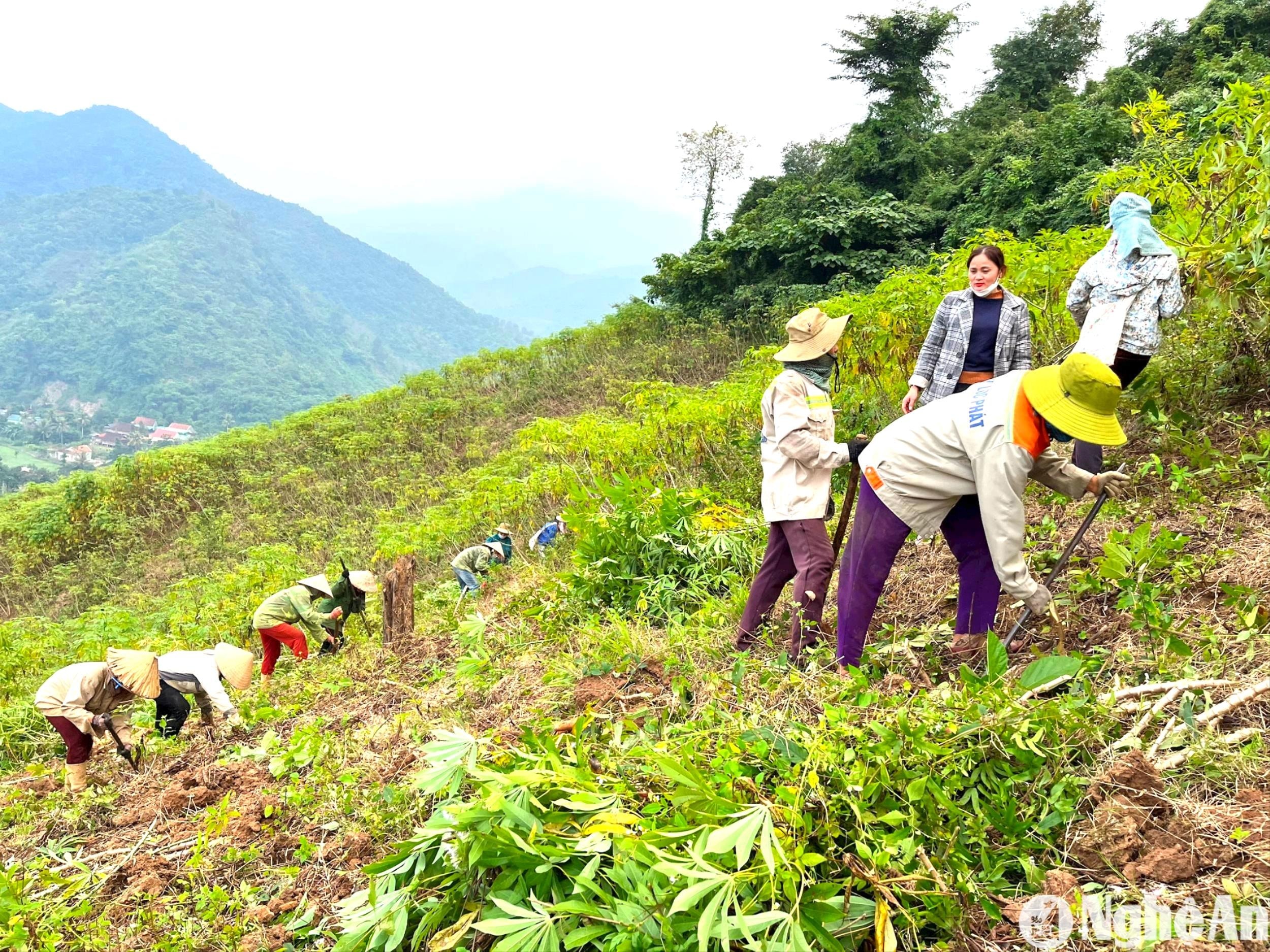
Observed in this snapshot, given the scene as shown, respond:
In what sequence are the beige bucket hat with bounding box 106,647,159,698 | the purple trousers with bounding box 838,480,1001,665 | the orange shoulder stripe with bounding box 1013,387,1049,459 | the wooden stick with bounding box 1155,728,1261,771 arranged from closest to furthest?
the wooden stick with bounding box 1155,728,1261,771 → the orange shoulder stripe with bounding box 1013,387,1049,459 → the purple trousers with bounding box 838,480,1001,665 → the beige bucket hat with bounding box 106,647,159,698

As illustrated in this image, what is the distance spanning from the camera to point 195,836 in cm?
289

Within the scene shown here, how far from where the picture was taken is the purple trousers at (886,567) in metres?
2.49

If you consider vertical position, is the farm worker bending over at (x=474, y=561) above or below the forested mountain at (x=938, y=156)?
below

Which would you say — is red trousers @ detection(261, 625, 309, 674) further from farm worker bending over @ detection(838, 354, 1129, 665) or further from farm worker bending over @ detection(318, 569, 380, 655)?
farm worker bending over @ detection(838, 354, 1129, 665)

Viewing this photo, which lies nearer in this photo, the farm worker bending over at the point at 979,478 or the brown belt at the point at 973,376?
the farm worker bending over at the point at 979,478

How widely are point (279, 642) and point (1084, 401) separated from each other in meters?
6.44

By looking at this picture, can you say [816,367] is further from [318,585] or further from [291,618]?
[291,618]

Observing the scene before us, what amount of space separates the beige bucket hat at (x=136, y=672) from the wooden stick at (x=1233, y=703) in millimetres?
5615

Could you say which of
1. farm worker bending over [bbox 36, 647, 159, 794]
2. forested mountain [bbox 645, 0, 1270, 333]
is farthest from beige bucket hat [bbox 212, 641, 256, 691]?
forested mountain [bbox 645, 0, 1270, 333]

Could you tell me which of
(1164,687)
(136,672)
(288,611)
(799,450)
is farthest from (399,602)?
(1164,687)

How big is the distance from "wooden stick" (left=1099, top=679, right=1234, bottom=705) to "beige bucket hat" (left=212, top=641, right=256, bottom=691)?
5.34 meters

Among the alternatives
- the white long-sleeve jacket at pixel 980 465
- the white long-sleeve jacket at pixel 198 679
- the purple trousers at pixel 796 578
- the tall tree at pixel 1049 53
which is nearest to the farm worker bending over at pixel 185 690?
the white long-sleeve jacket at pixel 198 679

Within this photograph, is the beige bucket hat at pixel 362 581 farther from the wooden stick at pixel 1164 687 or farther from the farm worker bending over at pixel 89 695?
the wooden stick at pixel 1164 687

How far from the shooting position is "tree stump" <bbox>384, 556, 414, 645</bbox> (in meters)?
5.31
